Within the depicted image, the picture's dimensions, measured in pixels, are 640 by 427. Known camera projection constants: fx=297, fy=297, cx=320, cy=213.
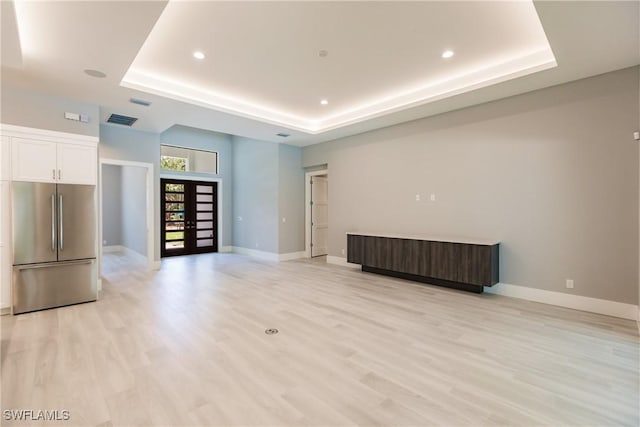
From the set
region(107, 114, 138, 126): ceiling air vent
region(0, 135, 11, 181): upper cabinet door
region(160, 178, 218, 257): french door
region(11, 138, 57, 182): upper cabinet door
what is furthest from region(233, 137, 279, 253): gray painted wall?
region(0, 135, 11, 181): upper cabinet door

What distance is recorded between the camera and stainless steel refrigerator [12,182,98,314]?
3928mm

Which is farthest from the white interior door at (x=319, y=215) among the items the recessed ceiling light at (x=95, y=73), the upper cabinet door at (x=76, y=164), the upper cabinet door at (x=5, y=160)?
the upper cabinet door at (x=5, y=160)

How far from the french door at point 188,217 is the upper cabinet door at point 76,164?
4067 millimetres

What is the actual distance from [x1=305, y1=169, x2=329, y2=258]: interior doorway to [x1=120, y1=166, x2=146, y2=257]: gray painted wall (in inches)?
162

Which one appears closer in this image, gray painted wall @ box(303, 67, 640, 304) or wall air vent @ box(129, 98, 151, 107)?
gray painted wall @ box(303, 67, 640, 304)

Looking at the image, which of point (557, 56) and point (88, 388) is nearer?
point (88, 388)

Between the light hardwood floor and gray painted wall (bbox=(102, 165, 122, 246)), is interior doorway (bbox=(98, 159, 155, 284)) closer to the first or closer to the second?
gray painted wall (bbox=(102, 165, 122, 246))

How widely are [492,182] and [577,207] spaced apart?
113cm

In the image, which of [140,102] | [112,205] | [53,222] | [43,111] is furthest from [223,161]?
[53,222]

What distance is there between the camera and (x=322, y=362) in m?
2.67

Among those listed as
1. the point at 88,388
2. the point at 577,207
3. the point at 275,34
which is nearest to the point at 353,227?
the point at 577,207

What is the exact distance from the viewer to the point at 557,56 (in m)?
3.39

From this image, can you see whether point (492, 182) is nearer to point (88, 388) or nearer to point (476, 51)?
point (476, 51)

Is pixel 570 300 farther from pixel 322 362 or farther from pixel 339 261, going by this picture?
pixel 339 261
